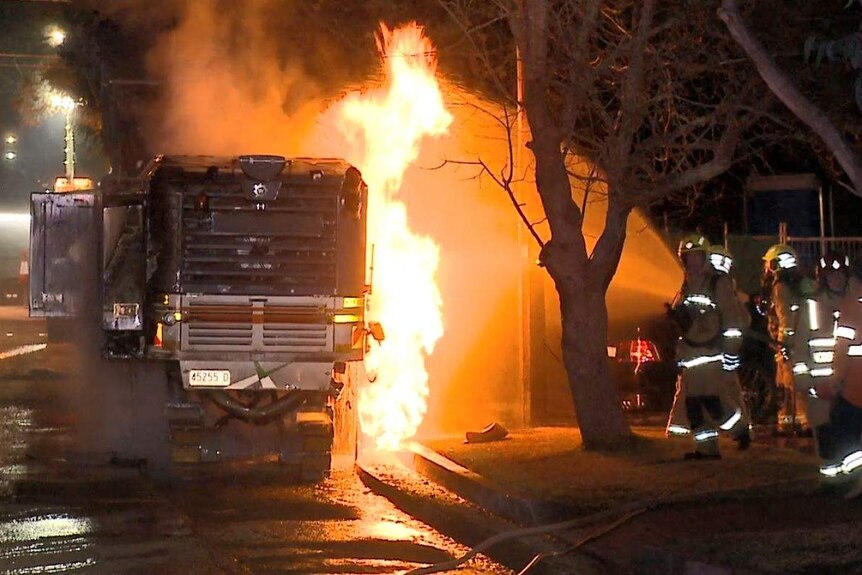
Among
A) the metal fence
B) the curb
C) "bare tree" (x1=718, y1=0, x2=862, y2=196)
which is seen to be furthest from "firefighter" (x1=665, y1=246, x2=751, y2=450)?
the metal fence

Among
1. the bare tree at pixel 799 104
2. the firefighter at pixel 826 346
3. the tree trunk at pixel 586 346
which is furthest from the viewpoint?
the tree trunk at pixel 586 346

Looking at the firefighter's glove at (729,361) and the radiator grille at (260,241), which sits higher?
the radiator grille at (260,241)

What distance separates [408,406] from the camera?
14.7 metres

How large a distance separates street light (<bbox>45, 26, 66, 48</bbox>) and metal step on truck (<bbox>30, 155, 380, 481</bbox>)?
59.2 feet

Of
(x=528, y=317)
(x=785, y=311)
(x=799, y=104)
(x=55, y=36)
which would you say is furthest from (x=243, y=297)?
(x=55, y=36)

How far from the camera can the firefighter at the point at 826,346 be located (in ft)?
30.0

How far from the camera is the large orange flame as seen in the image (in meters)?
14.8

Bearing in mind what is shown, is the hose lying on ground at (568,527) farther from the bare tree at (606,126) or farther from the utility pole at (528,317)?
the utility pole at (528,317)

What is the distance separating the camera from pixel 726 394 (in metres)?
11.1

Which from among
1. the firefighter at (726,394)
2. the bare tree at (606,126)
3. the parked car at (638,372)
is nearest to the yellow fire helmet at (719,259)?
the firefighter at (726,394)

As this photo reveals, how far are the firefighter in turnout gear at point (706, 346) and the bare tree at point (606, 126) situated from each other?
80 cm

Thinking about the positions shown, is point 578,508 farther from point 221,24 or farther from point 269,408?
point 221,24

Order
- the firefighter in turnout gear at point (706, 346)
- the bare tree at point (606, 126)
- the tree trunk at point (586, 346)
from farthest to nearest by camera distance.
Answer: the tree trunk at point (586, 346), the bare tree at point (606, 126), the firefighter in turnout gear at point (706, 346)

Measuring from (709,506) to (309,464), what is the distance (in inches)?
165
